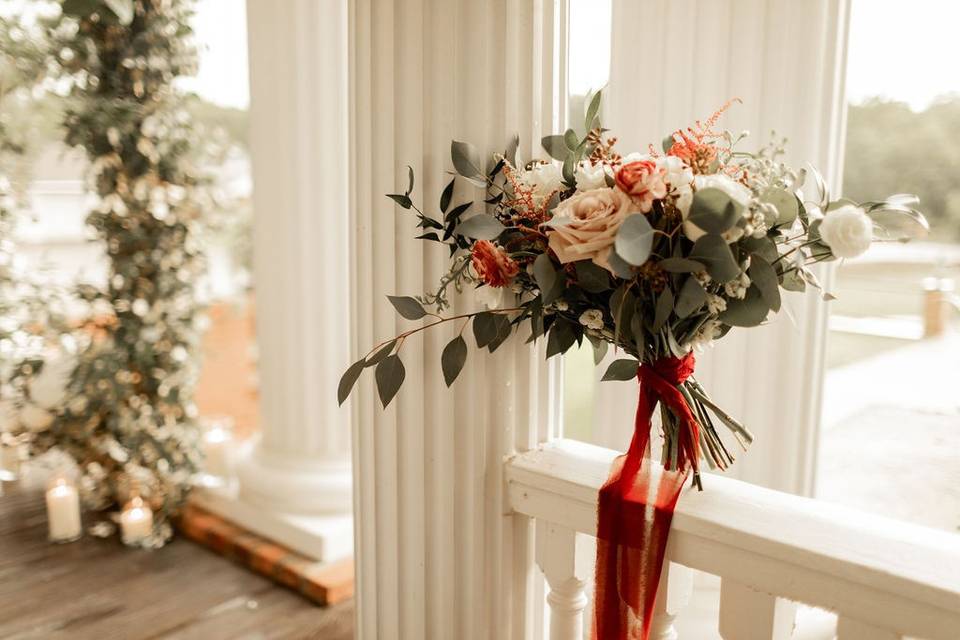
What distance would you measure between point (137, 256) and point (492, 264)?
206 cm

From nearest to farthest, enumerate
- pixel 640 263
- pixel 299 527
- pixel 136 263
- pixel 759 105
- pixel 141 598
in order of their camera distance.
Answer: pixel 640 263, pixel 759 105, pixel 141 598, pixel 299 527, pixel 136 263

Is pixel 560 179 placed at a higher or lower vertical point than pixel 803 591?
higher

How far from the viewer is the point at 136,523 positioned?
2.75 metres

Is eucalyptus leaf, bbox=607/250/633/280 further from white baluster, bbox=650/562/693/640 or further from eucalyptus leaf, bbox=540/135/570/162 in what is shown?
white baluster, bbox=650/562/693/640

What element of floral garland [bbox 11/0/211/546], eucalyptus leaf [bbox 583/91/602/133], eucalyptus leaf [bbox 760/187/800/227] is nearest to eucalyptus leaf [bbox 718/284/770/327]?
eucalyptus leaf [bbox 760/187/800/227]

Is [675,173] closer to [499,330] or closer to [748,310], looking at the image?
[748,310]

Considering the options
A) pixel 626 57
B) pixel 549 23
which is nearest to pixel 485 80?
pixel 549 23

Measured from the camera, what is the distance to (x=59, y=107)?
273 centimetres

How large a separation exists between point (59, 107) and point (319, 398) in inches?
53.0

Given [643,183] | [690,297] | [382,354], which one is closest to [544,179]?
[643,183]

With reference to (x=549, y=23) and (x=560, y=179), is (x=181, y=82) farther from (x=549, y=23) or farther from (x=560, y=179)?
(x=560, y=179)

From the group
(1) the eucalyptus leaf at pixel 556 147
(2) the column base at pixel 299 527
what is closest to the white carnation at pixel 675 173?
(1) the eucalyptus leaf at pixel 556 147

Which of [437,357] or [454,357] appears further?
[437,357]

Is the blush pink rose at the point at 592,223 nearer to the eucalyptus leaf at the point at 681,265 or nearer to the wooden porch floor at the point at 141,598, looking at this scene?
the eucalyptus leaf at the point at 681,265
